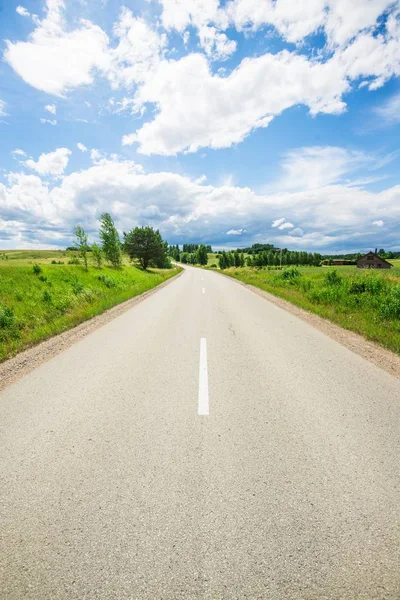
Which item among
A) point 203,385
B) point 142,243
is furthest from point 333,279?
point 142,243

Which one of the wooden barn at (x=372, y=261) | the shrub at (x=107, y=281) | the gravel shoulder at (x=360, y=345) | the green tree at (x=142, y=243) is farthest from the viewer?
the wooden barn at (x=372, y=261)

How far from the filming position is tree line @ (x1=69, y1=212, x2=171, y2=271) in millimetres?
27159

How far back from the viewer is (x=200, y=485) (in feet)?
8.55

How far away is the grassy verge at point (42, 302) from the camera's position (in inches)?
313

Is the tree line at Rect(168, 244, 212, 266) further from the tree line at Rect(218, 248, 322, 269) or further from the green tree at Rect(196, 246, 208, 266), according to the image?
the tree line at Rect(218, 248, 322, 269)

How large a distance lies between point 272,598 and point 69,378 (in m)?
4.42

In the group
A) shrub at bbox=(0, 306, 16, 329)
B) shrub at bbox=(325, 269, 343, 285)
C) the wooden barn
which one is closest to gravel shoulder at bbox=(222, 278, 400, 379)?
shrub at bbox=(325, 269, 343, 285)

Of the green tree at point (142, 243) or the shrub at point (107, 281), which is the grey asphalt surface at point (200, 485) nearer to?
the shrub at point (107, 281)

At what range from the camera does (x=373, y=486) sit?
2.56 metres

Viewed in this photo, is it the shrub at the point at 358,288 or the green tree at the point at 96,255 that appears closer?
the shrub at the point at 358,288

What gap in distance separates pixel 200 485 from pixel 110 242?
117 ft

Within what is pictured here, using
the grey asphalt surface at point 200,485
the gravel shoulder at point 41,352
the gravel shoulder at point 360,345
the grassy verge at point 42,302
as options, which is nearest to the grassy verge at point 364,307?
the gravel shoulder at point 360,345

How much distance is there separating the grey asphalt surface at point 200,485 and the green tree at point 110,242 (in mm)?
30916

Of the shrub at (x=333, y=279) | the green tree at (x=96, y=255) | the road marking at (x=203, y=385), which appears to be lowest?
the road marking at (x=203, y=385)
